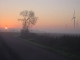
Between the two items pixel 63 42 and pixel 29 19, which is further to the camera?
pixel 29 19

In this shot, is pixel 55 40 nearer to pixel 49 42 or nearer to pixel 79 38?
pixel 49 42

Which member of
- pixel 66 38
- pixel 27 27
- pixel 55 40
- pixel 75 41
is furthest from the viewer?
pixel 27 27

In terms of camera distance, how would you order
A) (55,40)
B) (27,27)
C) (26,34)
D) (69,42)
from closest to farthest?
(69,42)
(55,40)
(26,34)
(27,27)

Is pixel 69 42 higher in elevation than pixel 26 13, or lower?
lower

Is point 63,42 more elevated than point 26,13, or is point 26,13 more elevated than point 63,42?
point 26,13

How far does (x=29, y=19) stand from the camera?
95250 mm

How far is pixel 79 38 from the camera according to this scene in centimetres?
3120

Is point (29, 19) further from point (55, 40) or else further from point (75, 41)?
point (75, 41)

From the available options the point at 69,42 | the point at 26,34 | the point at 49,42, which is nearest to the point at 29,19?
the point at 26,34

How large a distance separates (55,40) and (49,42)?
1459 mm

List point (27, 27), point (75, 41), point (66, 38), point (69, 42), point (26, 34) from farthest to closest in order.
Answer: point (27, 27), point (26, 34), point (66, 38), point (69, 42), point (75, 41)

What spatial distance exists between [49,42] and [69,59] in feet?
65.3

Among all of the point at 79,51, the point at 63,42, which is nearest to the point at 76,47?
the point at 79,51

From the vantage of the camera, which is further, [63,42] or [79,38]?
[63,42]
